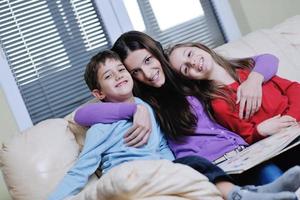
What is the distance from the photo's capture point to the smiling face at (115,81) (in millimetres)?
1490

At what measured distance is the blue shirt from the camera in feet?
4.36

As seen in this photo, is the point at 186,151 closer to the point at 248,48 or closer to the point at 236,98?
the point at 236,98

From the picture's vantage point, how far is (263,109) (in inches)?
57.5

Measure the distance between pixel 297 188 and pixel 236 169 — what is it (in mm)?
153

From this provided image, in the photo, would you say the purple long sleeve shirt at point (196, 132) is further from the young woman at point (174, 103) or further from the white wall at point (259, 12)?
the white wall at point (259, 12)

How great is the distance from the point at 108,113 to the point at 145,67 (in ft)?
0.81

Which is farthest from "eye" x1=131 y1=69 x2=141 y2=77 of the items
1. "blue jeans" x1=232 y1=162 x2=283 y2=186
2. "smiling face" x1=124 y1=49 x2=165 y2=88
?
"blue jeans" x1=232 y1=162 x2=283 y2=186

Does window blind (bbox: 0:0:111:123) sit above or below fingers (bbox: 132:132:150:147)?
above

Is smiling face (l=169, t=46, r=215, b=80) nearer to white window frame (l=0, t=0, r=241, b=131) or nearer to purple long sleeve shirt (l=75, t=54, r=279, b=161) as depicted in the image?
purple long sleeve shirt (l=75, t=54, r=279, b=161)

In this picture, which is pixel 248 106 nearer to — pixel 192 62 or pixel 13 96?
pixel 192 62

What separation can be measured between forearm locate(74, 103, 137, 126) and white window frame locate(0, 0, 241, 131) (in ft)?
2.41

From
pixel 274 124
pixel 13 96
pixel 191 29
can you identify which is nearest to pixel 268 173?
pixel 274 124

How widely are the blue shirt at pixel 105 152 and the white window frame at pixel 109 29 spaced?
0.78m

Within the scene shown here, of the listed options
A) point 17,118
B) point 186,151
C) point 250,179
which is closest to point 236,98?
point 186,151
